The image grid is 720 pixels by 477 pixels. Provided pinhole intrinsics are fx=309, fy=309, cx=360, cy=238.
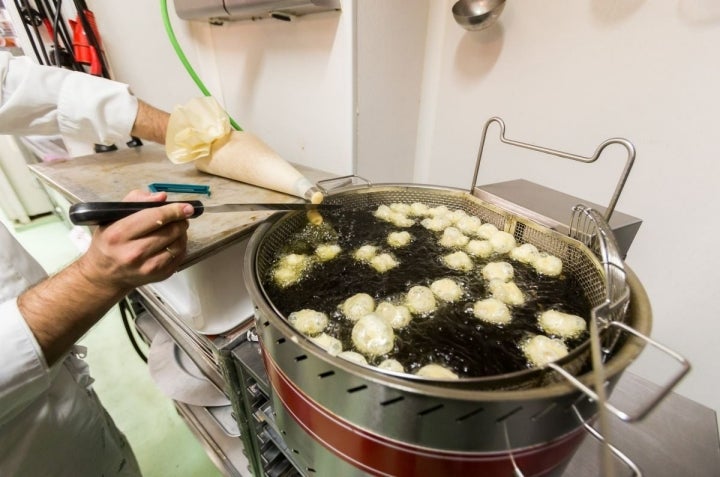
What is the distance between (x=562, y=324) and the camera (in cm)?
59

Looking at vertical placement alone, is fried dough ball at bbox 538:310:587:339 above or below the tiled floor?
above

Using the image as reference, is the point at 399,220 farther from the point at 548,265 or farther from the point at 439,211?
the point at 548,265

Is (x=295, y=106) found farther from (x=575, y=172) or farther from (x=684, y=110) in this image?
(x=684, y=110)

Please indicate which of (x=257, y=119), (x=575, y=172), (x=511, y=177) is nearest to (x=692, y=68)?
(x=575, y=172)

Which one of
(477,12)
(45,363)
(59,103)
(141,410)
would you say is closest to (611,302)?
(45,363)

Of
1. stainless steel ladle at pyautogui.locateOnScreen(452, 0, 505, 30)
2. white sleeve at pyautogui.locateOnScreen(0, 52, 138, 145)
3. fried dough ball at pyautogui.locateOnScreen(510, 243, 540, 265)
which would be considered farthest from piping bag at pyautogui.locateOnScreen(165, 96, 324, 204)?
stainless steel ladle at pyautogui.locateOnScreen(452, 0, 505, 30)

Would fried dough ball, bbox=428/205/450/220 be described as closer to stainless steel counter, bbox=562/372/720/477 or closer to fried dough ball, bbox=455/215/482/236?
fried dough ball, bbox=455/215/482/236

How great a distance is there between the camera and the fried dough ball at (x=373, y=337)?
21.8 inches

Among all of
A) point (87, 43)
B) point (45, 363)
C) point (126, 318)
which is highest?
point (87, 43)

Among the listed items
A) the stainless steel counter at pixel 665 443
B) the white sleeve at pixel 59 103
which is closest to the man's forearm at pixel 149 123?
the white sleeve at pixel 59 103

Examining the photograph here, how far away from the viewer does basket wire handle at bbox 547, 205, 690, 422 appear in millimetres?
312

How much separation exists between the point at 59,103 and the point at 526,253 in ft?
5.29

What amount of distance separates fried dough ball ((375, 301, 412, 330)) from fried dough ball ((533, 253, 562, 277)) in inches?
14.2

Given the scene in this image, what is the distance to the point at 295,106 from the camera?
1472mm
